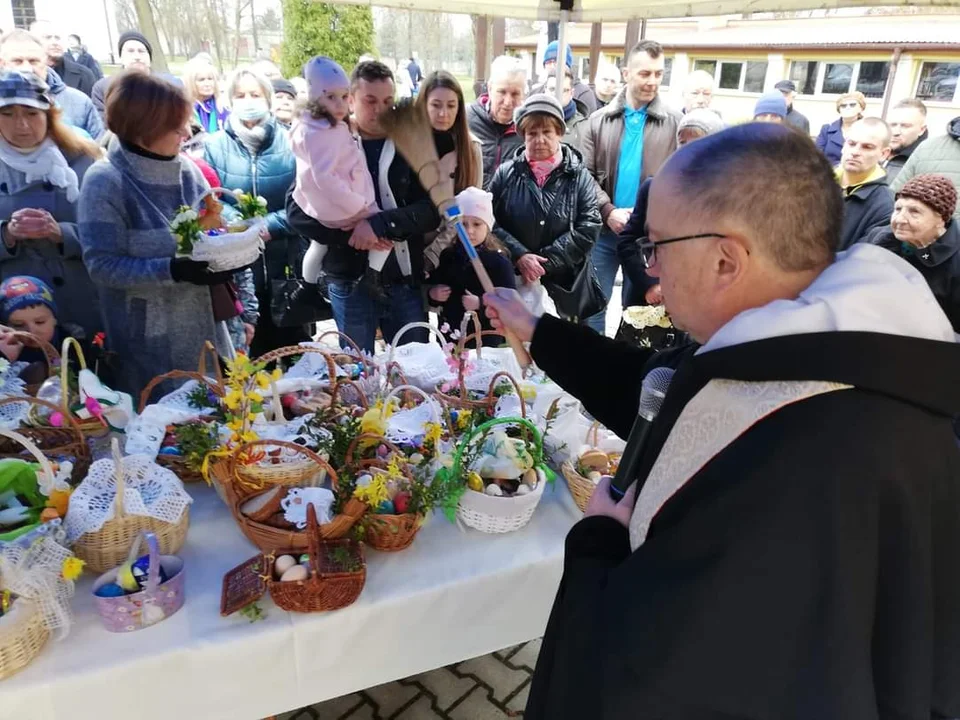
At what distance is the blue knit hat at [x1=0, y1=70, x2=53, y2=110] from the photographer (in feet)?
9.01

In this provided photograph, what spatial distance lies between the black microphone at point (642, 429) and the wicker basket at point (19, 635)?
4.07ft

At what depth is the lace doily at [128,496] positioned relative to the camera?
1565 mm

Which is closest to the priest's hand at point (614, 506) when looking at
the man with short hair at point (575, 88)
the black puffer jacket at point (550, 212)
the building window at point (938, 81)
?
the black puffer jacket at point (550, 212)

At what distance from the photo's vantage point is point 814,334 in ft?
3.25

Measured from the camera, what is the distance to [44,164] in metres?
2.89

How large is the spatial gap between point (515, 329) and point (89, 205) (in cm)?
178

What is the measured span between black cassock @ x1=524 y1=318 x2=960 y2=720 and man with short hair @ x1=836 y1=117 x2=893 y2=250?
341 cm

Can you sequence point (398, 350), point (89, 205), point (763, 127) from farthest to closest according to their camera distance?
1. point (398, 350)
2. point (89, 205)
3. point (763, 127)

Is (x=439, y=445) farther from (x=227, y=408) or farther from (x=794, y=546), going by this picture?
(x=794, y=546)

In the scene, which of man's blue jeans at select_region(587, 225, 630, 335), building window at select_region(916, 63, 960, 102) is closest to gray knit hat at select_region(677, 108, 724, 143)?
man's blue jeans at select_region(587, 225, 630, 335)

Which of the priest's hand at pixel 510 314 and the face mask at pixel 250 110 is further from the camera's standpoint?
the face mask at pixel 250 110

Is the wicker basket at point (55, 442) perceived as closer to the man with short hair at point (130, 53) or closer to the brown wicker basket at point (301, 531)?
the brown wicker basket at point (301, 531)

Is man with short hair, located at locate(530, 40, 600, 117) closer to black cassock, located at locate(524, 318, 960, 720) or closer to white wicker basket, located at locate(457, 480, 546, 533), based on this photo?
white wicker basket, located at locate(457, 480, 546, 533)

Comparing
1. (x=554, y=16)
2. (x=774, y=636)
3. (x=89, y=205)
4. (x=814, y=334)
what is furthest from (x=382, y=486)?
(x=554, y=16)
